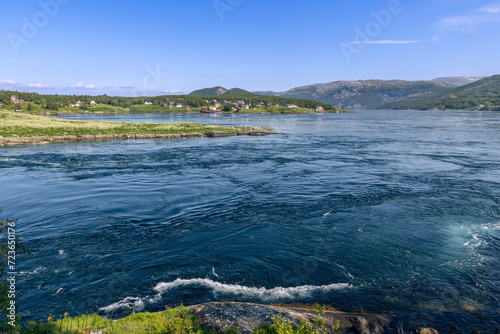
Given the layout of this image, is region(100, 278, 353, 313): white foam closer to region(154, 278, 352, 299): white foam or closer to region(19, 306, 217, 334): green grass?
region(154, 278, 352, 299): white foam

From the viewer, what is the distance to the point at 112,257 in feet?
49.0

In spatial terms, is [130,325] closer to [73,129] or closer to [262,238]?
[262,238]

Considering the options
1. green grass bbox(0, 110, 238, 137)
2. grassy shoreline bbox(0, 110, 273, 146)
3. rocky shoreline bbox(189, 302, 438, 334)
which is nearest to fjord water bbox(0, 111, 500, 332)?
rocky shoreline bbox(189, 302, 438, 334)

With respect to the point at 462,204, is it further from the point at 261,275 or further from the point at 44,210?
the point at 44,210

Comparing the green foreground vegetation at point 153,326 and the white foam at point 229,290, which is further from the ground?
the green foreground vegetation at point 153,326

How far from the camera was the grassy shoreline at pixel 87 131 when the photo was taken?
5809 cm

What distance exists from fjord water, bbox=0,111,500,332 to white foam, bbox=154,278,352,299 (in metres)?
0.08

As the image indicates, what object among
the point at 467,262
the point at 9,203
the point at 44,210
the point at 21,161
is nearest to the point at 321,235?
the point at 467,262

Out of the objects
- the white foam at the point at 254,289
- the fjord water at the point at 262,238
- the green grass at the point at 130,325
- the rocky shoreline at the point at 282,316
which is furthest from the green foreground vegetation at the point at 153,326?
the white foam at the point at 254,289

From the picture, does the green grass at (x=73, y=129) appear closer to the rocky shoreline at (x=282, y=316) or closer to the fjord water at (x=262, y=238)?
the fjord water at (x=262, y=238)

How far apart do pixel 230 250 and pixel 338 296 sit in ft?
21.0

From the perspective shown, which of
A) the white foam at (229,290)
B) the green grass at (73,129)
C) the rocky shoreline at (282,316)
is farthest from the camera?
the green grass at (73,129)

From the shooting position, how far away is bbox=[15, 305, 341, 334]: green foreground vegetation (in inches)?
329

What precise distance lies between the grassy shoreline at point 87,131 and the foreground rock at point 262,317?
63315mm
